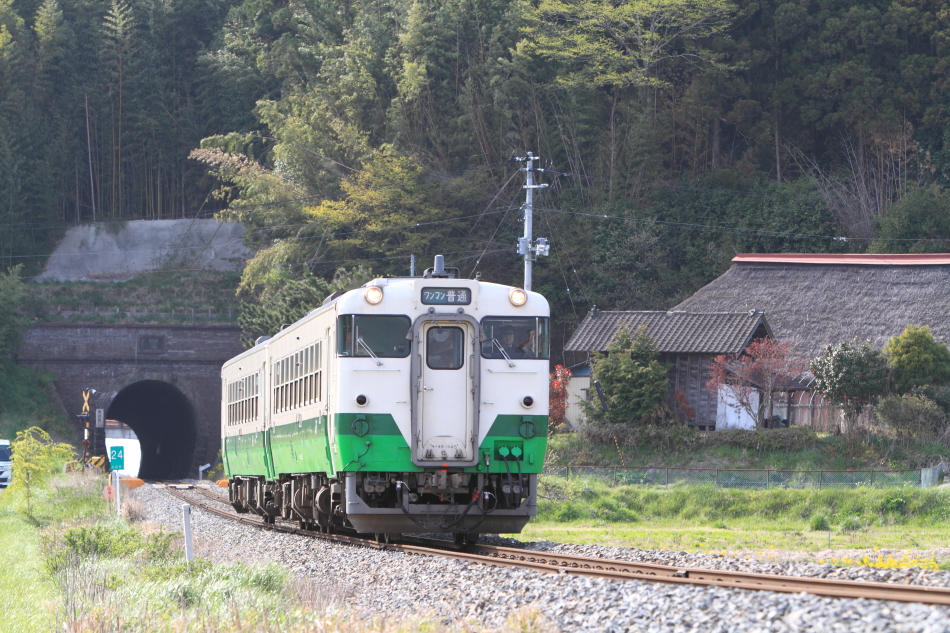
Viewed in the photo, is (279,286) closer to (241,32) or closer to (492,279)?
(492,279)

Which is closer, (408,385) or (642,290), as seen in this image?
(408,385)

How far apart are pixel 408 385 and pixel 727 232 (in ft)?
111

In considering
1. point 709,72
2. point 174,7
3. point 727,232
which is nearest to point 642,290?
point 727,232

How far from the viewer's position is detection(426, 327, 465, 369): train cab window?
13.6 m

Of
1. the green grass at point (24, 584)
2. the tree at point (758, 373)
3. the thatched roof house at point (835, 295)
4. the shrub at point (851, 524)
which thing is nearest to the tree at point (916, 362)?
the tree at point (758, 373)

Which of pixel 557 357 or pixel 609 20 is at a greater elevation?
pixel 609 20

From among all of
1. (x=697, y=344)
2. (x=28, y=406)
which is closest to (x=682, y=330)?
(x=697, y=344)

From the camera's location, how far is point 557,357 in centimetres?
4600

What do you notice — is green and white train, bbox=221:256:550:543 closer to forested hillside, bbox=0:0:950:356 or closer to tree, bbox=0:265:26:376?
forested hillside, bbox=0:0:950:356

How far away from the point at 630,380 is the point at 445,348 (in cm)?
1737

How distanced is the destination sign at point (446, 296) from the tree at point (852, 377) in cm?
1802

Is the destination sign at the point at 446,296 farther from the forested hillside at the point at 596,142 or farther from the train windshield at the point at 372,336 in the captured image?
the forested hillside at the point at 596,142

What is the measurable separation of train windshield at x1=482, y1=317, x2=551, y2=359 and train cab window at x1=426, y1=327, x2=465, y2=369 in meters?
0.30

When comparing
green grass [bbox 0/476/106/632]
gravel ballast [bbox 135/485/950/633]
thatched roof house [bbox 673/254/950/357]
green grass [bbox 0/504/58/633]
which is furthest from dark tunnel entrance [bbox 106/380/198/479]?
gravel ballast [bbox 135/485/950/633]
